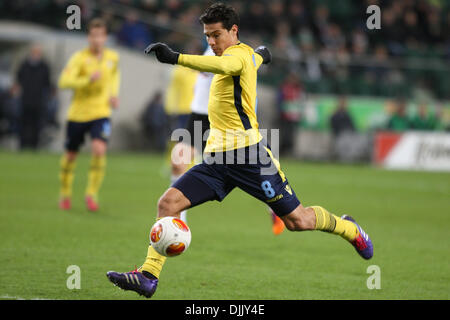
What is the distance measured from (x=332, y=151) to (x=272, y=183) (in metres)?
16.6

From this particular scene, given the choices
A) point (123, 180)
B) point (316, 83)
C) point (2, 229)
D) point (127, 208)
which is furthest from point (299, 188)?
point (316, 83)

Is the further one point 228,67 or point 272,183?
point 272,183

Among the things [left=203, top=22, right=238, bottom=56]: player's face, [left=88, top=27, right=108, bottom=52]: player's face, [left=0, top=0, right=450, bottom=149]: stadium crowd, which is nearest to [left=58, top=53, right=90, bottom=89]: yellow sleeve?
[left=88, top=27, right=108, bottom=52]: player's face

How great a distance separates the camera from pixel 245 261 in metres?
7.50

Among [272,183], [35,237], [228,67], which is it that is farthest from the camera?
[35,237]

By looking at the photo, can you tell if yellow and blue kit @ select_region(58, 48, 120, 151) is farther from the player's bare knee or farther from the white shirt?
the white shirt

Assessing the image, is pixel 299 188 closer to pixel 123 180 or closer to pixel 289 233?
pixel 123 180

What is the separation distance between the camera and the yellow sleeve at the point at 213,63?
5387 mm

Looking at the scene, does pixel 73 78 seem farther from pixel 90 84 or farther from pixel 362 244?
pixel 362 244

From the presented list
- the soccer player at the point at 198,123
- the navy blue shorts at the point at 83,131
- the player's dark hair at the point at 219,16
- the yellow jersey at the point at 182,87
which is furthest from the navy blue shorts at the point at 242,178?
the yellow jersey at the point at 182,87

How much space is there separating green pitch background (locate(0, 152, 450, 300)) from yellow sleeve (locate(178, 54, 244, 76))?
1788 millimetres

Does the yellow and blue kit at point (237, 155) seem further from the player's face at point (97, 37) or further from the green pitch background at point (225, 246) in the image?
the player's face at point (97, 37)

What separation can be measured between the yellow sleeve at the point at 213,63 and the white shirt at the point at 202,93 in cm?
281

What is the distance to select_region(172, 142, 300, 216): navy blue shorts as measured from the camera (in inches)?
235
